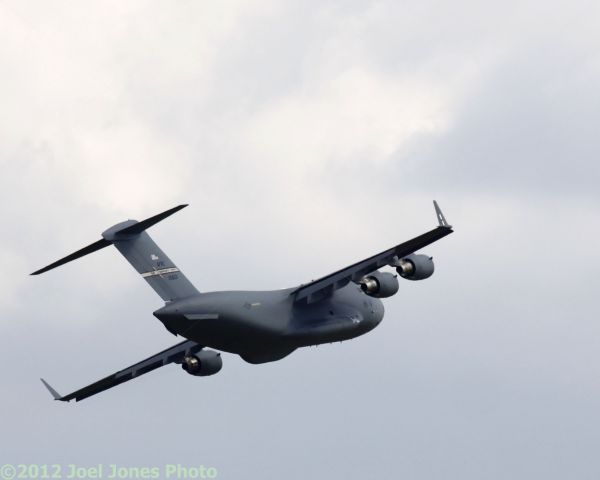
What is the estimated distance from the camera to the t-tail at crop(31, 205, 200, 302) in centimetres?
5662

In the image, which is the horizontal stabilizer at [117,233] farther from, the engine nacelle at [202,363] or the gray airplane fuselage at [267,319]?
the engine nacelle at [202,363]

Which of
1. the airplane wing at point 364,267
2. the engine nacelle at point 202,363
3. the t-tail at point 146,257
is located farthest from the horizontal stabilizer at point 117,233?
the engine nacelle at point 202,363

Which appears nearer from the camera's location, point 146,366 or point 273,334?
point 273,334

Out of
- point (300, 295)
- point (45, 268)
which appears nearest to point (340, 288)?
point (300, 295)

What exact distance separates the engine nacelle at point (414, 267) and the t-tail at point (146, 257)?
6105 mm

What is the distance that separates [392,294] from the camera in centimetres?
5772

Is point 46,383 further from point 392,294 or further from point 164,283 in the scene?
point 392,294

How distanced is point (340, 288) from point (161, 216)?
700cm

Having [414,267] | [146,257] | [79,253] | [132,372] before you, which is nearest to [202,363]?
[132,372]

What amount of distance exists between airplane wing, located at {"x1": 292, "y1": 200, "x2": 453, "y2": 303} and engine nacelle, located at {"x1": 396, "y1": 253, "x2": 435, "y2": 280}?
0.21m

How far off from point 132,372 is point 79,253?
7047 mm

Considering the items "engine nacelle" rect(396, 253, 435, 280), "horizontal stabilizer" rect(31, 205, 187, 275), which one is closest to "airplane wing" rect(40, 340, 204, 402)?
"horizontal stabilizer" rect(31, 205, 187, 275)

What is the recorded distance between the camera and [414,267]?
185ft

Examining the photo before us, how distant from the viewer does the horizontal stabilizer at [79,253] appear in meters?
55.4
